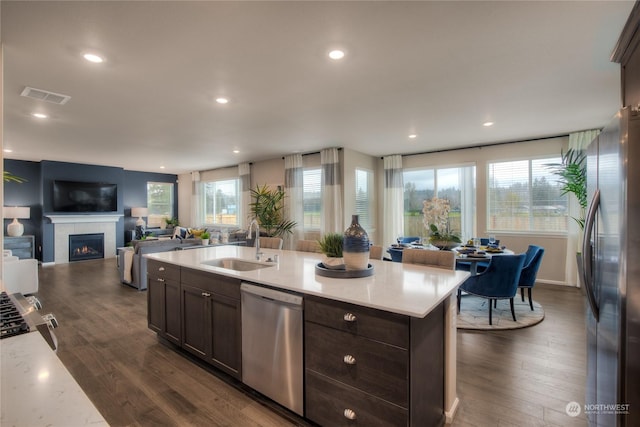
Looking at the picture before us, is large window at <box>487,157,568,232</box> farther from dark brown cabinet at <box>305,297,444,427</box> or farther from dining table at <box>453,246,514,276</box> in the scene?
dark brown cabinet at <box>305,297,444,427</box>

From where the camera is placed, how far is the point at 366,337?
63.8 inches

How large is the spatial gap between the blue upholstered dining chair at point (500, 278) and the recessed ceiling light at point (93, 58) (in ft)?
14.2

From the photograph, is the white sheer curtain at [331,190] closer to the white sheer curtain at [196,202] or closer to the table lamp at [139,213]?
the white sheer curtain at [196,202]

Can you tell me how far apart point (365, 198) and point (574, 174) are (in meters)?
3.75

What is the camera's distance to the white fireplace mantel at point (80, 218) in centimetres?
779

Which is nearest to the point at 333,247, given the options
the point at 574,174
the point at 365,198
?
the point at 574,174

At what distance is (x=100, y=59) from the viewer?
8.34ft

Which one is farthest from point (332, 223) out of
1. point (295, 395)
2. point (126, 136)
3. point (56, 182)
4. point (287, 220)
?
point (56, 182)

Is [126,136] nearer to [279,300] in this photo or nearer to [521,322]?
[279,300]

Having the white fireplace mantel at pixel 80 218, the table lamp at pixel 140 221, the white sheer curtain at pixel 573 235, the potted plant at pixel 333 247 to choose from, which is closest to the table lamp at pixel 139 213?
the table lamp at pixel 140 221

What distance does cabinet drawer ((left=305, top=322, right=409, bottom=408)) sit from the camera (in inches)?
59.9

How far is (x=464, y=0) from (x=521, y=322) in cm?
351

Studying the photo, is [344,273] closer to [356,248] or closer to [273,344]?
[356,248]

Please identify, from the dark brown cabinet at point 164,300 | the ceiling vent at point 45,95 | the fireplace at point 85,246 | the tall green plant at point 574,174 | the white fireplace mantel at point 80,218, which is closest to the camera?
the dark brown cabinet at point 164,300
